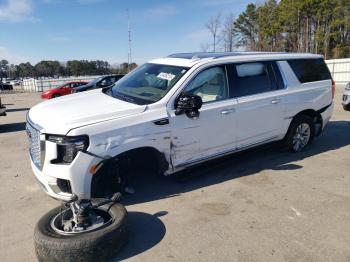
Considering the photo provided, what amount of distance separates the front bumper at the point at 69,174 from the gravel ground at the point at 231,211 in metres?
0.55

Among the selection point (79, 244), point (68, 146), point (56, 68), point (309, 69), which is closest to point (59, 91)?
point (309, 69)

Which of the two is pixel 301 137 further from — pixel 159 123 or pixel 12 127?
pixel 12 127

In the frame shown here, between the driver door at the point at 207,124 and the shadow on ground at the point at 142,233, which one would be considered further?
the driver door at the point at 207,124

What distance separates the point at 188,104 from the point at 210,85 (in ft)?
2.38

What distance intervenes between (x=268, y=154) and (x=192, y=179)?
2.00m

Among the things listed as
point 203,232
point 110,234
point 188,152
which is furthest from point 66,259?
point 188,152

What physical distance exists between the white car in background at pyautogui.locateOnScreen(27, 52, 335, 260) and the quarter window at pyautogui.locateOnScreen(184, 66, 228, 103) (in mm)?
14

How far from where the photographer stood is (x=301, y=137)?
271 inches

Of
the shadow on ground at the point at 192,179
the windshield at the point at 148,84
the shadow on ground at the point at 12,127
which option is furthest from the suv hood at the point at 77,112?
the shadow on ground at the point at 12,127

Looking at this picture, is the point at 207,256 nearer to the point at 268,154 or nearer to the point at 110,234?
the point at 110,234

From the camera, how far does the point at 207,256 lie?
3.49 m

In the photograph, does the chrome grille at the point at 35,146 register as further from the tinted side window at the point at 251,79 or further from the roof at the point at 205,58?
the tinted side window at the point at 251,79

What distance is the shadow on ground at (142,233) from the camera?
3.63 meters

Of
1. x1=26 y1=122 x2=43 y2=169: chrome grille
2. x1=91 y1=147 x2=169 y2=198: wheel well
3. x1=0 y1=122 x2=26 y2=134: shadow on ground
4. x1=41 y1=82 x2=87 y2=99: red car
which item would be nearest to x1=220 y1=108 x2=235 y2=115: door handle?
x1=91 y1=147 x2=169 y2=198: wheel well
